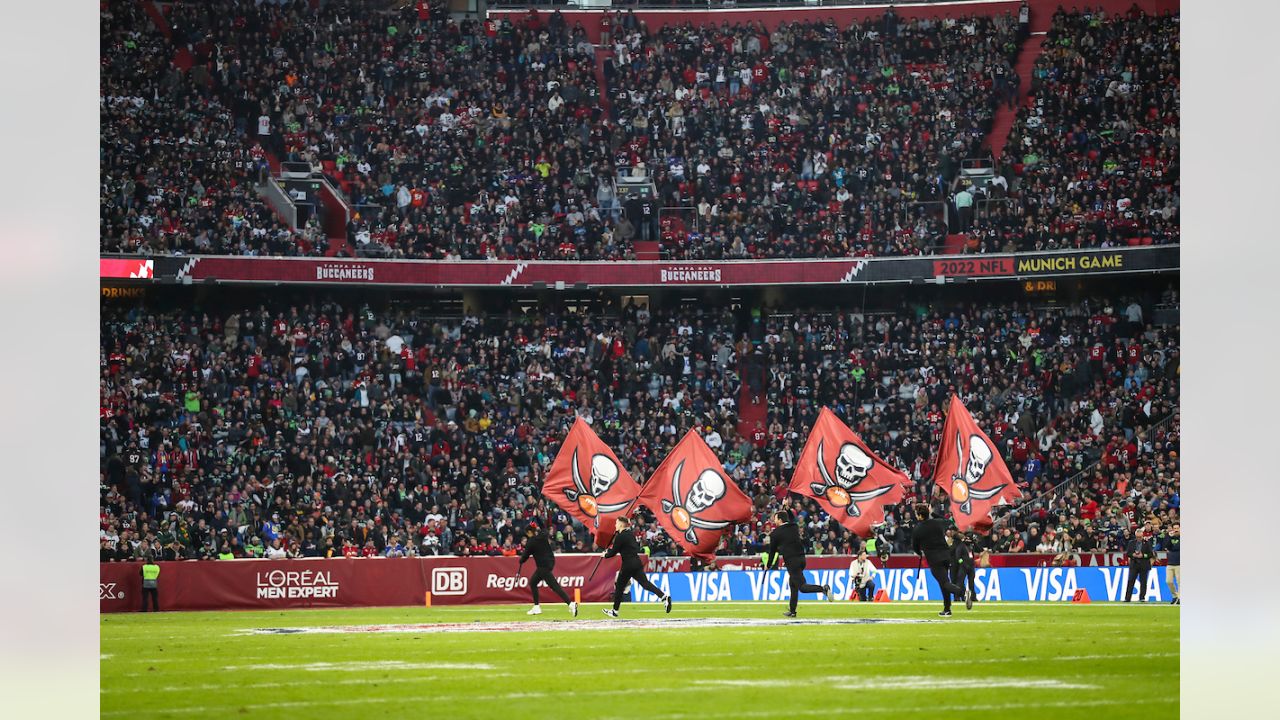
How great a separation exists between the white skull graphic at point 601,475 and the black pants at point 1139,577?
10.2 metres

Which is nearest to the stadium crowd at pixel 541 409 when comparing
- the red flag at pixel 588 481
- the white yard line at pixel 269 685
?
the red flag at pixel 588 481

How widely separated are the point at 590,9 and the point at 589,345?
42.8 ft

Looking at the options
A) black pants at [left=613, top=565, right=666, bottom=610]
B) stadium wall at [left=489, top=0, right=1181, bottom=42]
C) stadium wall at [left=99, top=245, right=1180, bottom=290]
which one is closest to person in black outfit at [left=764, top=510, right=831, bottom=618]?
black pants at [left=613, top=565, right=666, bottom=610]

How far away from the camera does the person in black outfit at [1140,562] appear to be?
31.0 meters

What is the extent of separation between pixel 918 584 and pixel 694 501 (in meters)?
7.00

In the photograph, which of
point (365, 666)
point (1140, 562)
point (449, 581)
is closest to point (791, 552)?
point (1140, 562)

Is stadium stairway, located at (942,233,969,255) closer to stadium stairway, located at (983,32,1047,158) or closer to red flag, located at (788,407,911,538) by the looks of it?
stadium stairway, located at (983,32,1047,158)

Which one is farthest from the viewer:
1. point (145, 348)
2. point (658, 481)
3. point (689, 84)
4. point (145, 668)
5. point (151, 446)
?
point (689, 84)

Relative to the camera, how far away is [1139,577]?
103ft

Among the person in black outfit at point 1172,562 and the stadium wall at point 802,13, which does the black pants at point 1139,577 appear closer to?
the person in black outfit at point 1172,562

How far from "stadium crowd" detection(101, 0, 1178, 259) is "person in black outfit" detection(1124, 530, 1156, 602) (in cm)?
1329

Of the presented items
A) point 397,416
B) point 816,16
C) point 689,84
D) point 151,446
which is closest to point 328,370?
point 397,416
